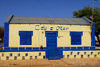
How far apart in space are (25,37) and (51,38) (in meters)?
3.21

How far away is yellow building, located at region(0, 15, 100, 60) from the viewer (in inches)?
521

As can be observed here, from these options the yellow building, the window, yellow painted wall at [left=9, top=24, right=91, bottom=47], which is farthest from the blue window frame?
the window

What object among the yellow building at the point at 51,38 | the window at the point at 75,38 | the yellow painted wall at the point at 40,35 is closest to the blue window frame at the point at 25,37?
the yellow building at the point at 51,38

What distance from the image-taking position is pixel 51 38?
1414 centimetres

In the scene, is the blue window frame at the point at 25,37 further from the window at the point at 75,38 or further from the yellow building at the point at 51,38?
the window at the point at 75,38

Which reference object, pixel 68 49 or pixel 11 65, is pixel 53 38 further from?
pixel 11 65

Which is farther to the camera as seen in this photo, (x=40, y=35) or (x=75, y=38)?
(x=75, y=38)

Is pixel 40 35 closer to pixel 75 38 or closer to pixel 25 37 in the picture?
pixel 25 37

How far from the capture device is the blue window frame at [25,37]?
45.6 ft

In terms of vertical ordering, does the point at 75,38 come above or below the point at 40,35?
below

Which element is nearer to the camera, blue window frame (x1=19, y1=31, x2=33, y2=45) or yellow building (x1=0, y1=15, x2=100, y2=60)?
yellow building (x1=0, y1=15, x2=100, y2=60)

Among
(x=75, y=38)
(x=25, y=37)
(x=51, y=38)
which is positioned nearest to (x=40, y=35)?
(x=51, y=38)

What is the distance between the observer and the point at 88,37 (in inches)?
600

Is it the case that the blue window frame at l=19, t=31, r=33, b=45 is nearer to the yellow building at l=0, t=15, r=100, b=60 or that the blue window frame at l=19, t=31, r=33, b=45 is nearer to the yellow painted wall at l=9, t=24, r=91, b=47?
the yellow building at l=0, t=15, r=100, b=60
